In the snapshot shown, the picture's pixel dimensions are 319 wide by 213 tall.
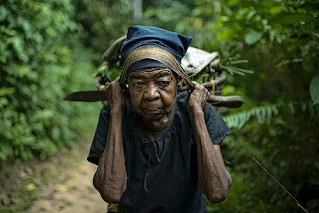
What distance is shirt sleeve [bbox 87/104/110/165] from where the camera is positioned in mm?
2330

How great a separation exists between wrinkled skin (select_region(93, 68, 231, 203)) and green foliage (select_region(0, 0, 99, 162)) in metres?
2.30

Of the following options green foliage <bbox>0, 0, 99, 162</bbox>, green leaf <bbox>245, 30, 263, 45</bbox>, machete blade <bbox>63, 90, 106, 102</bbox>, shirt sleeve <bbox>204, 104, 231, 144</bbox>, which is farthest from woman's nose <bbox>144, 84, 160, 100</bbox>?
green foliage <bbox>0, 0, 99, 162</bbox>

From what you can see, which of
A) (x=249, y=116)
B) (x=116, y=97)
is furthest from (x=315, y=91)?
(x=116, y=97)

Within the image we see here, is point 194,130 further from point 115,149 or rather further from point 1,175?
point 1,175

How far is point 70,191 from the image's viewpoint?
4418mm

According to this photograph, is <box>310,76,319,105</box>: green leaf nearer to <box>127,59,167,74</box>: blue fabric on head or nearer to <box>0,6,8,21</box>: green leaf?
<box>127,59,167,74</box>: blue fabric on head

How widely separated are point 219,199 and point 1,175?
2.99m

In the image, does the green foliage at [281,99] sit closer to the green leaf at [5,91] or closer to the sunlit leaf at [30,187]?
the sunlit leaf at [30,187]

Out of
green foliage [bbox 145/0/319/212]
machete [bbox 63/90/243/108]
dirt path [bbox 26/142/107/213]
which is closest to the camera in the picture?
machete [bbox 63/90/243/108]

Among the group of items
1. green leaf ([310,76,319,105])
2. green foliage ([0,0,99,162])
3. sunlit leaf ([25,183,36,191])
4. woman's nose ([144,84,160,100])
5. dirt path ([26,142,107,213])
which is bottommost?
dirt path ([26,142,107,213])

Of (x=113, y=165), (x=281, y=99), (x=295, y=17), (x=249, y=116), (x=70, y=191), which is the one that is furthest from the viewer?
(x=70, y=191)

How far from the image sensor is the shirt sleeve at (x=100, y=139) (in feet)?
7.64

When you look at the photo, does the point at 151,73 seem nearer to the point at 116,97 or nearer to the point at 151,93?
the point at 151,93

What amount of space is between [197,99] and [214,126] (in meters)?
0.23
